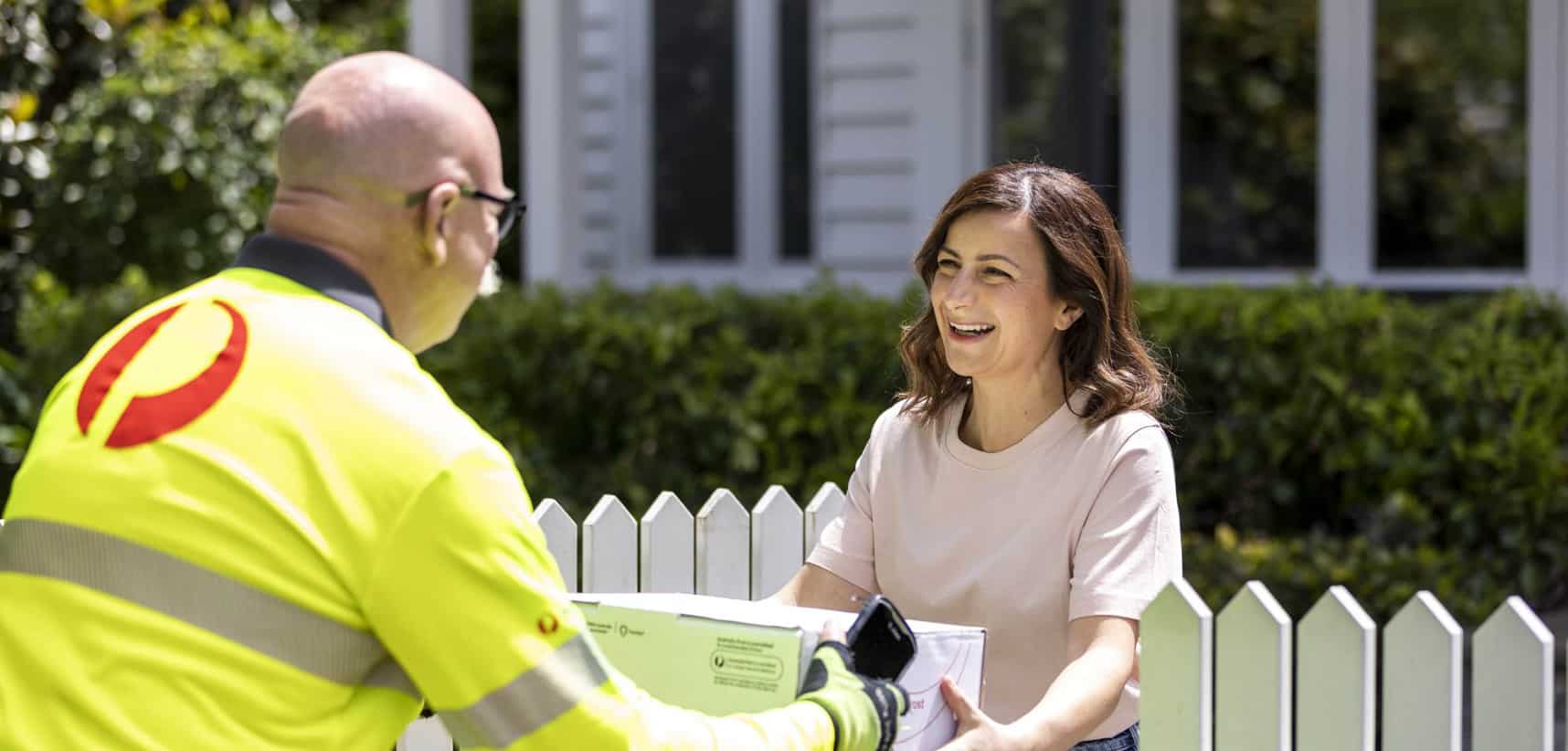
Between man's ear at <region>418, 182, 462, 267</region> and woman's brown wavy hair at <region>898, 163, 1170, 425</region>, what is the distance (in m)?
1.24

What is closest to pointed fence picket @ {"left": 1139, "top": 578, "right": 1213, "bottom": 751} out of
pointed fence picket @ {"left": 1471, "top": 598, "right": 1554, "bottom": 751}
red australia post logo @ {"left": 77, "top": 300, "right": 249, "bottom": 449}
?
pointed fence picket @ {"left": 1471, "top": 598, "right": 1554, "bottom": 751}

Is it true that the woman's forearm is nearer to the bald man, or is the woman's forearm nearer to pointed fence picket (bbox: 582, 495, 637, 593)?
the bald man

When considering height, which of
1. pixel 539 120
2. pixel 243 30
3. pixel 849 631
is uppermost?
pixel 243 30

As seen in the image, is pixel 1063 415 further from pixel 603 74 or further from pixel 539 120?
pixel 603 74

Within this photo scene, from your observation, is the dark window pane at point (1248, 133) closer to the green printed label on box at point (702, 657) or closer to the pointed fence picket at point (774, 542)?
the pointed fence picket at point (774, 542)

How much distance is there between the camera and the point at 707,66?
10.0 metres

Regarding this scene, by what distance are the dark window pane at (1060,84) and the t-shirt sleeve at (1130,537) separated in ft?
18.5

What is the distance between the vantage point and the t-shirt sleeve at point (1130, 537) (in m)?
2.61

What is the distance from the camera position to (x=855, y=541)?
3.00m

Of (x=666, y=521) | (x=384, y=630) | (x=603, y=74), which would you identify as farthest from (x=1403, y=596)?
(x=603, y=74)

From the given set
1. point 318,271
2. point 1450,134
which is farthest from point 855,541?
point 1450,134

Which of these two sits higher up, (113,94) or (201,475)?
(113,94)

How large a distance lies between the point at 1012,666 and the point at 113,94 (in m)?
8.07

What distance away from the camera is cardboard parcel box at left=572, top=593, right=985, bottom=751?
2.15 m
